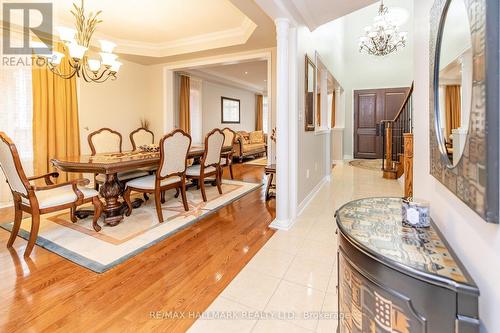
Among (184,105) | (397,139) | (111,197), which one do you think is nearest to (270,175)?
(111,197)

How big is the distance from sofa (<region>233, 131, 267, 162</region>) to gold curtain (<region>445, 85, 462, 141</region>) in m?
6.58

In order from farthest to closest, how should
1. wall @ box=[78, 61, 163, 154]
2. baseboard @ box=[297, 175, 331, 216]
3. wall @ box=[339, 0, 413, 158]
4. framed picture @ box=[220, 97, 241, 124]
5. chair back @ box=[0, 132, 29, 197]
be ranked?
framed picture @ box=[220, 97, 241, 124] → wall @ box=[339, 0, 413, 158] → wall @ box=[78, 61, 163, 154] → baseboard @ box=[297, 175, 331, 216] → chair back @ box=[0, 132, 29, 197]

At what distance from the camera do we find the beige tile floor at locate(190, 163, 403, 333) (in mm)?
1433

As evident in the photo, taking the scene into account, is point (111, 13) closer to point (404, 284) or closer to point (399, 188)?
point (404, 284)

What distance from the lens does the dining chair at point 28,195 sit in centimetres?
212

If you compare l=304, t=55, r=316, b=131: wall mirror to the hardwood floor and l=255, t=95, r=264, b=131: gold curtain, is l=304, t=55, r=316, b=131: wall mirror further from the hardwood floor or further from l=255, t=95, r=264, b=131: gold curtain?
l=255, t=95, r=264, b=131: gold curtain

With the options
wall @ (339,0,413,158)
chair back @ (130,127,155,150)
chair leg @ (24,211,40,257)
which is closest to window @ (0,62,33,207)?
chair back @ (130,127,155,150)

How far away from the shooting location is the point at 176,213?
323cm

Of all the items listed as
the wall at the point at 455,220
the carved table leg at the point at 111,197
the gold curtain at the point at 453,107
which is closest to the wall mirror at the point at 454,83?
the gold curtain at the point at 453,107

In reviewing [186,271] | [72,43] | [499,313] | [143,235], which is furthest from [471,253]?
[72,43]

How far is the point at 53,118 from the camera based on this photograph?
412 centimetres

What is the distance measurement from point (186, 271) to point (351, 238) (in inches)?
57.2

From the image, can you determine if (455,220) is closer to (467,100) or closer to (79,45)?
(467,100)

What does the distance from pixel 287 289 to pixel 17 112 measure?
4.40 m
